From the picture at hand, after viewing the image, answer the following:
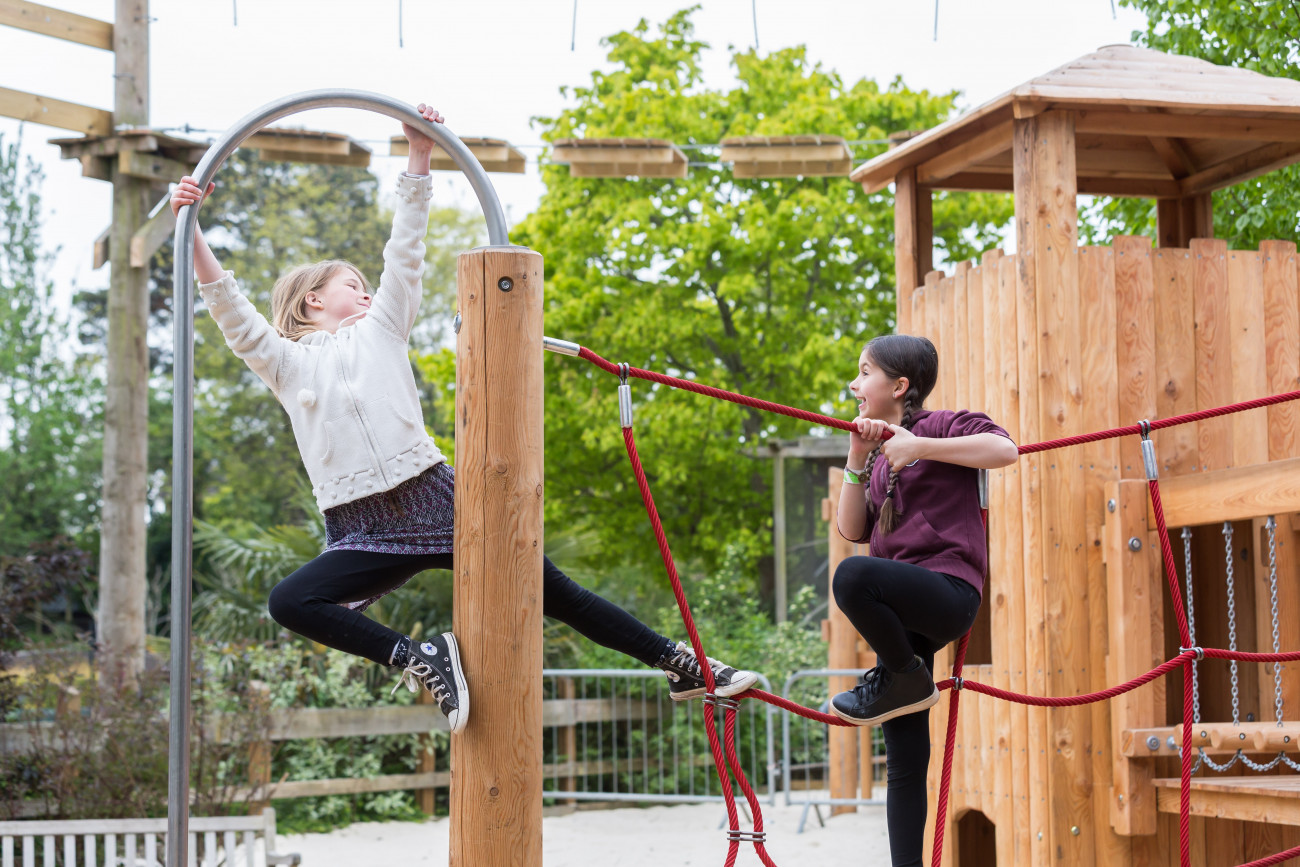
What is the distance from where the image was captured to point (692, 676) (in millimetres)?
3123

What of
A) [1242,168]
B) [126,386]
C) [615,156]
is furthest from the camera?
A: [126,386]

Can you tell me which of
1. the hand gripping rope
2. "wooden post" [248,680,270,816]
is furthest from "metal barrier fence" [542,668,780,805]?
the hand gripping rope

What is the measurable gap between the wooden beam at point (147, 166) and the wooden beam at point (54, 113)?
278mm

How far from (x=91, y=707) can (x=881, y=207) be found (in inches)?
366

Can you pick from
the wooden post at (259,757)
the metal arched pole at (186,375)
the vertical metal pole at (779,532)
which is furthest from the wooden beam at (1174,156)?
the vertical metal pole at (779,532)

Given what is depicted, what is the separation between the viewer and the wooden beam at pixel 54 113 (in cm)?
825

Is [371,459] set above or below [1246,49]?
below

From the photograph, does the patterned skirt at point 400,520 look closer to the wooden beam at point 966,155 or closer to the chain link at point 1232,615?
the chain link at point 1232,615

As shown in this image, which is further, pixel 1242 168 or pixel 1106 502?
pixel 1242 168

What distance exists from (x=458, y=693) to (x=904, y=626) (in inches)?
43.8

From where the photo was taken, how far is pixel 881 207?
523 inches

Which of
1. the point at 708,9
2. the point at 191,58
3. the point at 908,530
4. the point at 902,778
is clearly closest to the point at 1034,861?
the point at 902,778

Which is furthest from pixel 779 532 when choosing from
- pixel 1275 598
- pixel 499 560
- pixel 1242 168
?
pixel 499 560

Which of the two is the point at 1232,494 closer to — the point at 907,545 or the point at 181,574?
the point at 907,545
